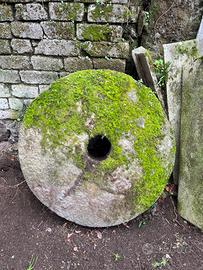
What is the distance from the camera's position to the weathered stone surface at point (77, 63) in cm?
257

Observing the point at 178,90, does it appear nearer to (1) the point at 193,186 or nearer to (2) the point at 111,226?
(1) the point at 193,186

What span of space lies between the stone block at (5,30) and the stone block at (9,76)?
330 millimetres

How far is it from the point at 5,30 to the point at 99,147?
136 cm

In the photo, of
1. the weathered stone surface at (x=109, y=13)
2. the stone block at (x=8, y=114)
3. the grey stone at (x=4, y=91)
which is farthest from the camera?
the stone block at (x=8, y=114)

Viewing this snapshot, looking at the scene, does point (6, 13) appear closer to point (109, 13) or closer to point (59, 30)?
point (59, 30)

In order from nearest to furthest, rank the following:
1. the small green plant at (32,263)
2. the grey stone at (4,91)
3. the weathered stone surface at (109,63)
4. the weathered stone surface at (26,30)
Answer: the small green plant at (32,263), the weathered stone surface at (26,30), the weathered stone surface at (109,63), the grey stone at (4,91)

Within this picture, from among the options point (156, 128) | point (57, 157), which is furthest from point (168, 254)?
point (57, 157)

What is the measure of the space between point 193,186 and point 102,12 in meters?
1.65

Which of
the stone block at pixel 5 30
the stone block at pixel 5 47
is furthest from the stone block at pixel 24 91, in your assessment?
the stone block at pixel 5 30

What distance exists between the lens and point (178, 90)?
2.50 m

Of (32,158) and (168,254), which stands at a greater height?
(32,158)

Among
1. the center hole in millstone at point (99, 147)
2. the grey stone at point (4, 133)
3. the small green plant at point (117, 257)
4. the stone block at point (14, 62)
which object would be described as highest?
the stone block at point (14, 62)

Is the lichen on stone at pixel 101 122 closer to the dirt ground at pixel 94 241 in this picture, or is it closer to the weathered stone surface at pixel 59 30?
the dirt ground at pixel 94 241

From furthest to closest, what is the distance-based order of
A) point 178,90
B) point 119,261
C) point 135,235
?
point 178,90, point 135,235, point 119,261
